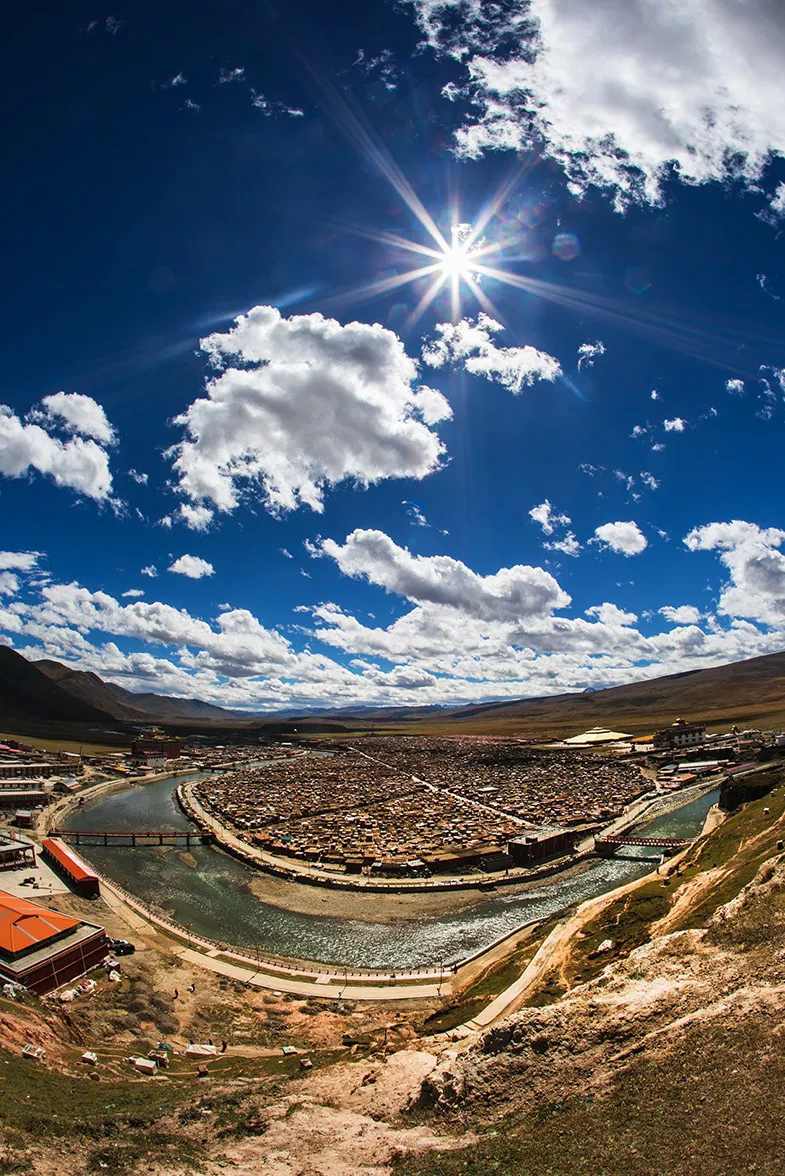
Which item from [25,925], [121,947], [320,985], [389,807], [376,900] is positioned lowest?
[389,807]

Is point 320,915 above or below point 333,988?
below

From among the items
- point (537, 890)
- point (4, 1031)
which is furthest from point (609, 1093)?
point (537, 890)

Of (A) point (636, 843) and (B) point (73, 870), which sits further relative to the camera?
(A) point (636, 843)

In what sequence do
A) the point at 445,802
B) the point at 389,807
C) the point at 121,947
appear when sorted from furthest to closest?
the point at 445,802
the point at 389,807
the point at 121,947

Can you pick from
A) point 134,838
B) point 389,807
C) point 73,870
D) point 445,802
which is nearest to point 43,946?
point 73,870

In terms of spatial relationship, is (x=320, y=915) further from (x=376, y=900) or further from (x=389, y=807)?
(x=389, y=807)

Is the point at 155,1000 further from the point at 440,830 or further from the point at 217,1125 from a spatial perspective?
the point at 440,830

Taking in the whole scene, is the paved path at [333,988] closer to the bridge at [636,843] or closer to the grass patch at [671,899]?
the grass patch at [671,899]

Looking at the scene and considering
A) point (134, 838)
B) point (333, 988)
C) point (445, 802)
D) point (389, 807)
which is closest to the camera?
point (333, 988)
